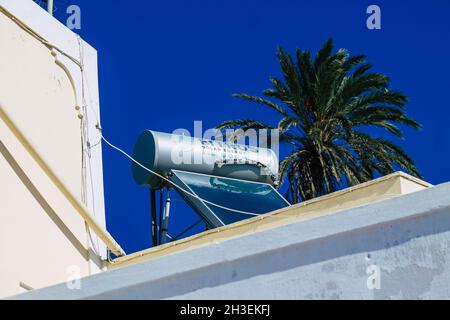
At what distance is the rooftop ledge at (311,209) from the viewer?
9.62 m

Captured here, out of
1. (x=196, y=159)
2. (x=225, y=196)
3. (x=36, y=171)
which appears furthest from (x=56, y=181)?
(x=196, y=159)

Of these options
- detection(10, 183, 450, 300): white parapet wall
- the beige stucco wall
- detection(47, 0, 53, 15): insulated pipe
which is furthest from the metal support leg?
detection(10, 183, 450, 300): white parapet wall

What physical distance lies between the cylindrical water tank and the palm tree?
7.01 meters

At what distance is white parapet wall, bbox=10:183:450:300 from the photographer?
17.9ft

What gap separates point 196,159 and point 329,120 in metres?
8.59

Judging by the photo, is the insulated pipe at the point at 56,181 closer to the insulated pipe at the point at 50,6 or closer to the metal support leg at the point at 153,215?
the insulated pipe at the point at 50,6

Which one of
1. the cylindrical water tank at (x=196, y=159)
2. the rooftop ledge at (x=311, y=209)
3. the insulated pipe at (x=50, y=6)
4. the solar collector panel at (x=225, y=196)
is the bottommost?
the rooftop ledge at (x=311, y=209)

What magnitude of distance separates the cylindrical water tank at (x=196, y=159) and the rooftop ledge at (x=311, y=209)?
4.18 metres

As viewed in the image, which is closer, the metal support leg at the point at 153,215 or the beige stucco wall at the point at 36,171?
the beige stucco wall at the point at 36,171

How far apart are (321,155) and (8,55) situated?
1292 centimetres

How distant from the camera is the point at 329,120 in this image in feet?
73.8

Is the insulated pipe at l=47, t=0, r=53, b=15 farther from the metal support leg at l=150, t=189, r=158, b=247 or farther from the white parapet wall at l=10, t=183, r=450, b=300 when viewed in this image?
the white parapet wall at l=10, t=183, r=450, b=300

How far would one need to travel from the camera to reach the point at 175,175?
547 inches

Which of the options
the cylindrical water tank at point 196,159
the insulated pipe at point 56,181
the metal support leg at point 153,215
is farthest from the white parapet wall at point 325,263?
the metal support leg at point 153,215
